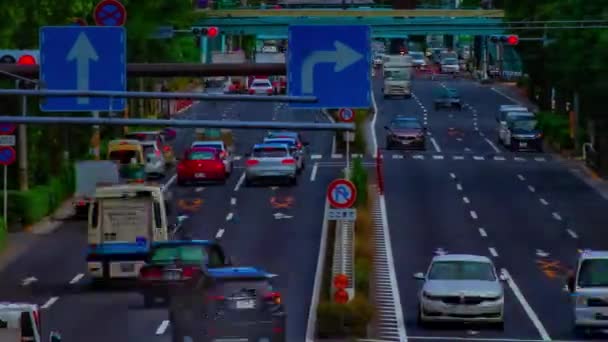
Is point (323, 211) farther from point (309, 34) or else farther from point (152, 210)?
point (309, 34)

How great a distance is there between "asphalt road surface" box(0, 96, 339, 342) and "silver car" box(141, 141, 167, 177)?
0.64 meters

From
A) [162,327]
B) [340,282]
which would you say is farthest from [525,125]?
[162,327]

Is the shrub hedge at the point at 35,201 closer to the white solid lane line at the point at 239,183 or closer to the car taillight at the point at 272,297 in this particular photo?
the white solid lane line at the point at 239,183

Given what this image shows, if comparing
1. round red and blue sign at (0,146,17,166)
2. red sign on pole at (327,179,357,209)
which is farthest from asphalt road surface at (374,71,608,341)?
round red and blue sign at (0,146,17,166)

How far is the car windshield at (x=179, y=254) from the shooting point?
3334cm

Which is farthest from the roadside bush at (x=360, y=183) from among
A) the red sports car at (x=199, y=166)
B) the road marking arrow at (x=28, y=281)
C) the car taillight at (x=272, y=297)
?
the car taillight at (x=272, y=297)

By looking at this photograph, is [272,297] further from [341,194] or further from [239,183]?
[239,183]

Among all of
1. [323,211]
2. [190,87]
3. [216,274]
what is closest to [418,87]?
[190,87]

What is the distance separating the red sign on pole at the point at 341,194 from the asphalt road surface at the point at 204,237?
243 cm

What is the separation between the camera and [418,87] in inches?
5039

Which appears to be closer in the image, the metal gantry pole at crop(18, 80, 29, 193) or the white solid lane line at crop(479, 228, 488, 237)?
the white solid lane line at crop(479, 228, 488, 237)

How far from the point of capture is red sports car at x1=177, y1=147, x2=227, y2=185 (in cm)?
6375

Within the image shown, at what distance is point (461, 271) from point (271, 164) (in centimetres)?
2838

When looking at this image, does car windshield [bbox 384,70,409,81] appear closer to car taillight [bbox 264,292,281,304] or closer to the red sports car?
the red sports car
